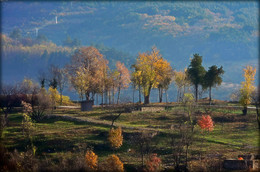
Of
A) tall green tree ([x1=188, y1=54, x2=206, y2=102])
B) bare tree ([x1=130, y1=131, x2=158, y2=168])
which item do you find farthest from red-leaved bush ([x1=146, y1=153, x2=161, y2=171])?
tall green tree ([x1=188, y1=54, x2=206, y2=102])

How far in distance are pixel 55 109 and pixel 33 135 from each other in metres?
22.2

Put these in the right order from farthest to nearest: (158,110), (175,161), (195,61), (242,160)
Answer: (195,61) < (158,110) < (175,161) < (242,160)

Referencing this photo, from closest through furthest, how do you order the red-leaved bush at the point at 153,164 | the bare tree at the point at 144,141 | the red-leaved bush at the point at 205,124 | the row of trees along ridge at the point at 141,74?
the red-leaved bush at the point at 153,164 < the bare tree at the point at 144,141 < the red-leaved bush at the point at 205,124 < the row of trees along ridge at the point at 141,74

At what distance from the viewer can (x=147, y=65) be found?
7700cm

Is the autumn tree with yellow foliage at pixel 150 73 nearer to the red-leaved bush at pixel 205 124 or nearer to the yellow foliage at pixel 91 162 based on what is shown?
the red-leaved bush at pixel 205 124

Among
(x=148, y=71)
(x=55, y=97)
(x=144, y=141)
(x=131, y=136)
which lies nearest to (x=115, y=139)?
(x=131, y=136)

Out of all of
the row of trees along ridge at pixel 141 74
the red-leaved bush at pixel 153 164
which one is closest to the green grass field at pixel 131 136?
the red-leaved bush at pixel 153 164

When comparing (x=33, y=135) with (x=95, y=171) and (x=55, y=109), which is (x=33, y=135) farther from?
(x=55, y=109)

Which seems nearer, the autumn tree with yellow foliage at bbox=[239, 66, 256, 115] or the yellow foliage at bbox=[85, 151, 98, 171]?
the yellow foliage at bbox=[85, 151, 98, 171]

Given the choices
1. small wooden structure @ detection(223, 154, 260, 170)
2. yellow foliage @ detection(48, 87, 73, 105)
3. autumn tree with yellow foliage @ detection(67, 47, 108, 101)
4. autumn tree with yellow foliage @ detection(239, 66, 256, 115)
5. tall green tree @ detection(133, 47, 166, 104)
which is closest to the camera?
small wooden structure @ detection(223, 154, 260, 170)

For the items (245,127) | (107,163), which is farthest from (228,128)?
(107,163)

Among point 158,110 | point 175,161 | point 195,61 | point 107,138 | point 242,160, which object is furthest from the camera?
point 195,61

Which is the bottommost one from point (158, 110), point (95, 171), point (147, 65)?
point (95, 171)

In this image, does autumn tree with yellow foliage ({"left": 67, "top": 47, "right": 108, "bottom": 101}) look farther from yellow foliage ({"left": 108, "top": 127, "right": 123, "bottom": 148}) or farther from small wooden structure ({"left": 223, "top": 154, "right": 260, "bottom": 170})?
small wooden structure ({"left": 223, "top": 154, "right": 260, "bottom": 170})
